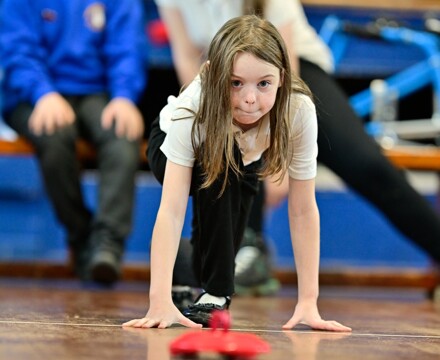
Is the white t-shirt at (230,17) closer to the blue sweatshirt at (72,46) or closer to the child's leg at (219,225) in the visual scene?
the blue sweatshirt at (72,46)

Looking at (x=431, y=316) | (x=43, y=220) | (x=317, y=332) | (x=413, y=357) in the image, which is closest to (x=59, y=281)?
(x=43, y=220)

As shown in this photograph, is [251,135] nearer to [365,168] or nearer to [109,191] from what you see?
[365,168]

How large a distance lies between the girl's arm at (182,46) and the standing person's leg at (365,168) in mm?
314

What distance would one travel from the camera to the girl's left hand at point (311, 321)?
166 centimetres

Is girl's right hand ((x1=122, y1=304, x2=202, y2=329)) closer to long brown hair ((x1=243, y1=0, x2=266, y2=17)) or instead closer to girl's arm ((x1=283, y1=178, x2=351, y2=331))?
girl's arm ((x1=283, y1=178, x2=351, y2=331))

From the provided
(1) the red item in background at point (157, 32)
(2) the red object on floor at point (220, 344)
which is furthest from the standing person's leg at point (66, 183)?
(2) the red object on floor at point (220, 344)

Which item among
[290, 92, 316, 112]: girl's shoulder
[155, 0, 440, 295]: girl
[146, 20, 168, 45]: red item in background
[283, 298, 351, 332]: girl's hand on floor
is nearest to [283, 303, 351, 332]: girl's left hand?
[283, 298, 351, 332]: girl's hand on floor

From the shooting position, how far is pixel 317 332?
1612 millimetres

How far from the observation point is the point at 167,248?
5.13 feet

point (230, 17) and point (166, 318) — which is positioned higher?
point (230, 17)

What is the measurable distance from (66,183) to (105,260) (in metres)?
0.31

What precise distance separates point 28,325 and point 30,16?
1608mm

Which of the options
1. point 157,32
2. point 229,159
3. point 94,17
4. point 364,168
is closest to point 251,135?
point 229,159

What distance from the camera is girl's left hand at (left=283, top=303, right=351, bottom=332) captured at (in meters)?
1.66
